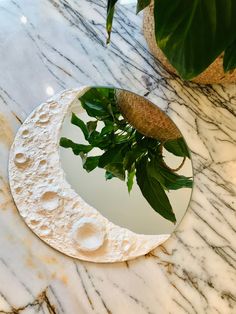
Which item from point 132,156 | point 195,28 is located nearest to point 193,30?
point 195,28

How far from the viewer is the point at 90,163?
87cm

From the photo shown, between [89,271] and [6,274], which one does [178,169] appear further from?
[6,274]

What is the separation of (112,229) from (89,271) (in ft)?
0.27

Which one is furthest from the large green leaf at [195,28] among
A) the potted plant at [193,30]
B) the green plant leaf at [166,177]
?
the green plant leaf at [166,177]

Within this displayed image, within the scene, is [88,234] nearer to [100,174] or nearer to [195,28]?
[100,174]

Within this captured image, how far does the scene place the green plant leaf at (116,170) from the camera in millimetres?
865

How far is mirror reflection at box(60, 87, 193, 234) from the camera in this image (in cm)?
83

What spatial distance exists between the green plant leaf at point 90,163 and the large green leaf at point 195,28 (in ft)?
0.94

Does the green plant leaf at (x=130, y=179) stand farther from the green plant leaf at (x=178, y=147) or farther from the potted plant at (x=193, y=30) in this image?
the potted plant at (x=193, y=30)

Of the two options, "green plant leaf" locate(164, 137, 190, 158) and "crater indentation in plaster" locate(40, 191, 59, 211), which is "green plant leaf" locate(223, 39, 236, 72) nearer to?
"green plant leaf" locate(164, 137, 190, 158)

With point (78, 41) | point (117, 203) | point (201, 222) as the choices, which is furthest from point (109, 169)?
point (78, 41)

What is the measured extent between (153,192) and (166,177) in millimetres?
43

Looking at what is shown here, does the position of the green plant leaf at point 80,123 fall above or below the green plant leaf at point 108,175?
above

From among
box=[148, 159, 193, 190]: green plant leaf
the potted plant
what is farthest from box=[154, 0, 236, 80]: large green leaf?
box=[148, 159, 193, 190]: green plant leaf
